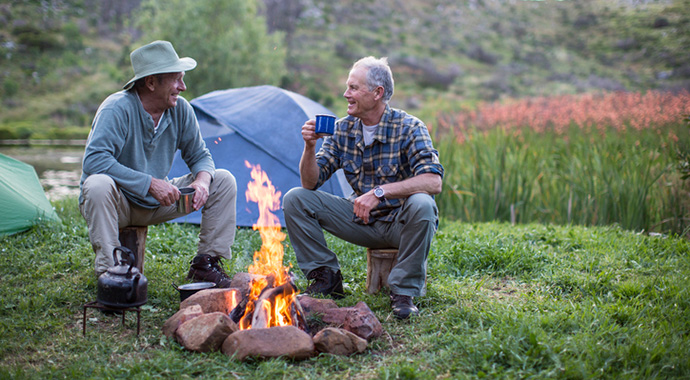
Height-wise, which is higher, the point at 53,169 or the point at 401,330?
the point at 401,330

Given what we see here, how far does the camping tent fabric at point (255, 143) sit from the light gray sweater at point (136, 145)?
63.1 inches

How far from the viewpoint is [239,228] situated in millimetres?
5504

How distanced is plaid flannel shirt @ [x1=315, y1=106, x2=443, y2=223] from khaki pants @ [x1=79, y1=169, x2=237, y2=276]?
70 cm

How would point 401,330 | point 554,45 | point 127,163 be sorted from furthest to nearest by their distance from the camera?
point 554,45
point 127,163
point 401,330

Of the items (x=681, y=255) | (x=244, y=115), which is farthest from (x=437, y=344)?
(x=244, y=115)

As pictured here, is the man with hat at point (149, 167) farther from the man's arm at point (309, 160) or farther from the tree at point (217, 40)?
the tree at point (217, 40)

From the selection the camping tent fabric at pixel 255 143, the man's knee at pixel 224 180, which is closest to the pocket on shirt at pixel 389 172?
the man's knee at pixel 224 180

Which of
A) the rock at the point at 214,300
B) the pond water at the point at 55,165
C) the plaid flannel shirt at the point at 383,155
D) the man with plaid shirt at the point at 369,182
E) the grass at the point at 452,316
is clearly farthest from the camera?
the pond water at the point at 55,165

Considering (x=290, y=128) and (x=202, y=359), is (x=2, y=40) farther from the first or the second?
(x=202, y=359)

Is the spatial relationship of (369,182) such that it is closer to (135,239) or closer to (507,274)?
(507,274)

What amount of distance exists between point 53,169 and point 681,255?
12.6 m

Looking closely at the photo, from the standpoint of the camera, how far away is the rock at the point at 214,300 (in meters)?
3.06

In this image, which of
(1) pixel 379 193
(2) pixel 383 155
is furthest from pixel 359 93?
(1) pixel 379 193

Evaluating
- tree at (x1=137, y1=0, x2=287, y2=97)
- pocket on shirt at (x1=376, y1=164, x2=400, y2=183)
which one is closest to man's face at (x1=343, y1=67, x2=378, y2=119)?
pocket on shirt at (x1=376, y1=164, x2=400, y2=183)
